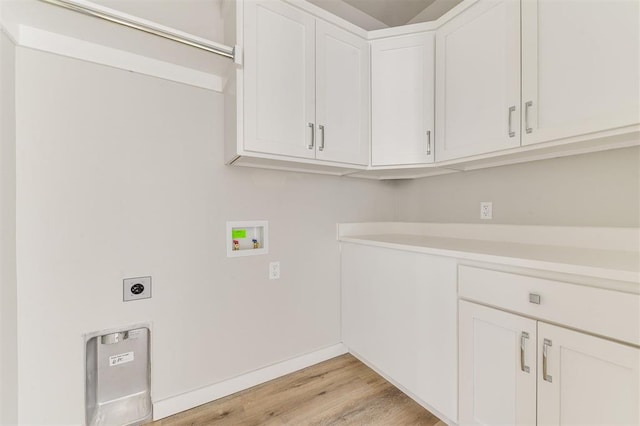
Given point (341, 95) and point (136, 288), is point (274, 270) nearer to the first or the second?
point (136, 288)

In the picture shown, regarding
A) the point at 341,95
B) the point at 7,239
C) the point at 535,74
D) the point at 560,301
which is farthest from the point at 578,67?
the point at 7,239

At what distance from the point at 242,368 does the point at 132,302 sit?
30.9 inches

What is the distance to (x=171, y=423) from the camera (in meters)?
1.45

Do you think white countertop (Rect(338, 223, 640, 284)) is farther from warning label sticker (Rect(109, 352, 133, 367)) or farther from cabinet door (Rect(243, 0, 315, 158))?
warning label sticker (Rect(109, 352, 133, 367))

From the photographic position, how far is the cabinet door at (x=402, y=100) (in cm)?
169

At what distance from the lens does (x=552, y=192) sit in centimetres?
151

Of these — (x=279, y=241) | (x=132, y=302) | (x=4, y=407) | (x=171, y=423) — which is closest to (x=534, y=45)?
(x=279, y=241)

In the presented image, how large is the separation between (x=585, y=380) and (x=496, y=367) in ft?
0.95

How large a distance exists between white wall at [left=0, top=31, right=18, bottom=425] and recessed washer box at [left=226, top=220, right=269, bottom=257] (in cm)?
92

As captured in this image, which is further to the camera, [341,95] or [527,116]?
[341,95]

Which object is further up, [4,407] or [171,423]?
[4,407]

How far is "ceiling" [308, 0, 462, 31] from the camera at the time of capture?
2080 millimetres

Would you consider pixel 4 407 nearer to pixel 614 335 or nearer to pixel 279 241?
pixel 279 241

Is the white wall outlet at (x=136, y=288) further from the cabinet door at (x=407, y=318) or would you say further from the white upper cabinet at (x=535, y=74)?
the white upper cabinet at (x=535, y=74)
